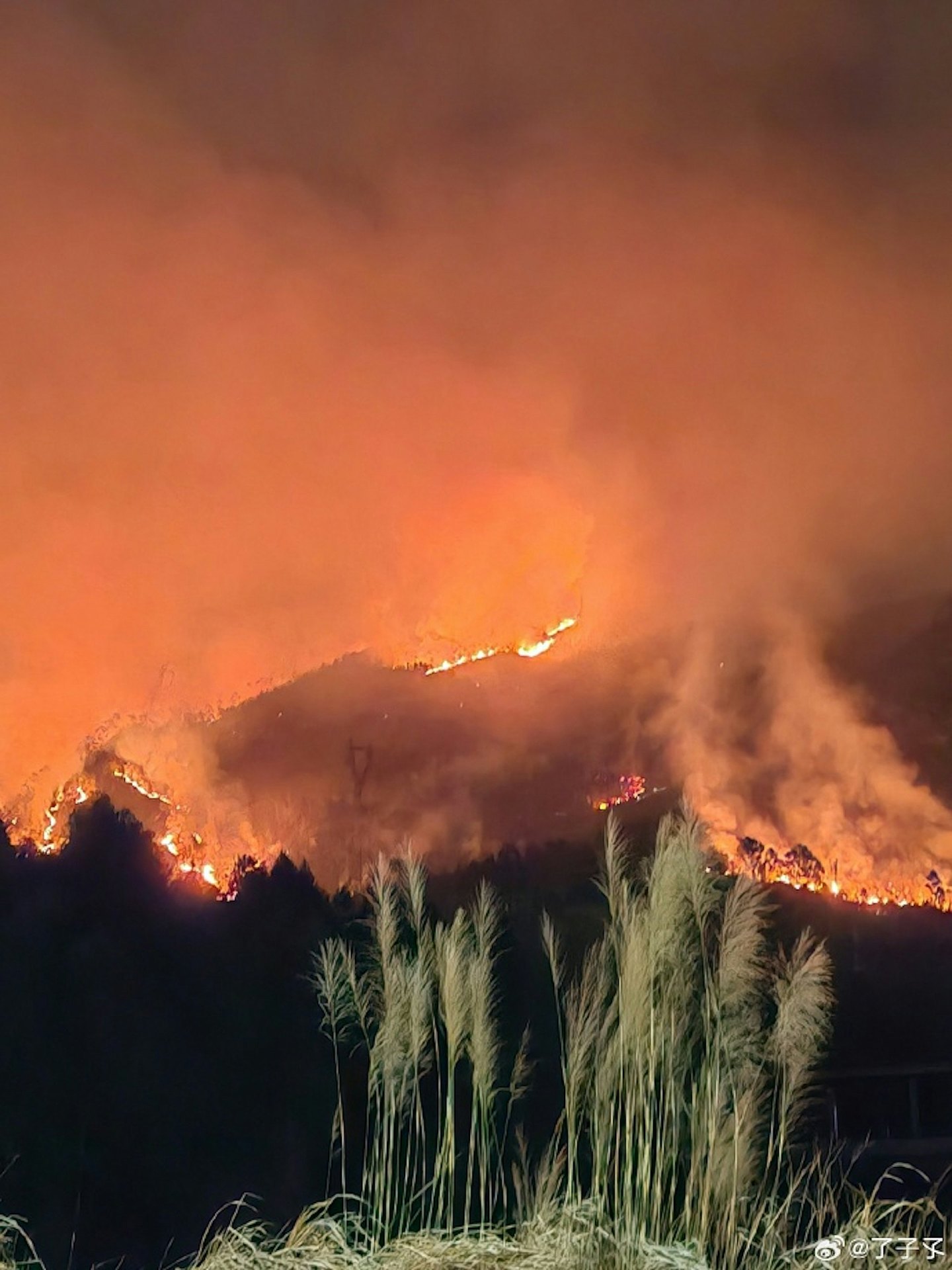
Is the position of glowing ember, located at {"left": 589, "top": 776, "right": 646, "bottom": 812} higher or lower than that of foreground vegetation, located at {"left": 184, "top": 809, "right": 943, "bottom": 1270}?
higher

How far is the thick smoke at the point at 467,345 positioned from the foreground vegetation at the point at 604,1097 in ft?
1.22

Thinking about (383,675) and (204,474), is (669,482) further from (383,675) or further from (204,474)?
(204,474)

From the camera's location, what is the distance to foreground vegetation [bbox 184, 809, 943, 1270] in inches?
104

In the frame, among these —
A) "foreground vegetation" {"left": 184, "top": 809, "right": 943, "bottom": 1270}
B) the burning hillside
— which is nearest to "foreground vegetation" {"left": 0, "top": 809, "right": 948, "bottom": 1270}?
"foreground vegetation" {"left": 184, "top": 809, "right": 943, "bottom": 1270}

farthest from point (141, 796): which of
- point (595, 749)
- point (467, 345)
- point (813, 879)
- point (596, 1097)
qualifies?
point (813, 879)

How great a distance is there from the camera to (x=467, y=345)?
3447 millimetres

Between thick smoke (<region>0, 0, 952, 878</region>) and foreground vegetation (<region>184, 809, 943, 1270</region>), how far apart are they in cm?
37

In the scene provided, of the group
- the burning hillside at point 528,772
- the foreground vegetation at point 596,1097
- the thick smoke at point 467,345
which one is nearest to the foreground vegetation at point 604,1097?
the foreground vegetation at point 596,1097

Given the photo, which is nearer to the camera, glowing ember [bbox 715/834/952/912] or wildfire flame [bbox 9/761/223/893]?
glowing ember [bbox 715/834/952/912]

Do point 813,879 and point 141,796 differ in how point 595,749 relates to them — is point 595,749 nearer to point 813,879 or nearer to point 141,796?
point 813,879

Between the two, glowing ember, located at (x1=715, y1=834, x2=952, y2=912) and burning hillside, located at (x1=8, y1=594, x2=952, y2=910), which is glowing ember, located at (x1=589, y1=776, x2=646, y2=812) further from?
glowing ember, located at (x1=715, y1=834, x2=952, y2=912)

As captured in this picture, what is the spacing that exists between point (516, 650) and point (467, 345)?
84 centimetres

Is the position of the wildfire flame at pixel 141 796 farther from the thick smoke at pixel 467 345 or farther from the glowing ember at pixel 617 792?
the glowing ember at pixel 617 792

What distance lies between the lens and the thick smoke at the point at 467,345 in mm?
3146
